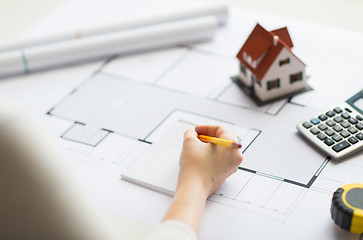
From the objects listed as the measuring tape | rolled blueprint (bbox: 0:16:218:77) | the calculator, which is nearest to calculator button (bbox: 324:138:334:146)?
the calculator

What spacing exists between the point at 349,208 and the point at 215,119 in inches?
13.2

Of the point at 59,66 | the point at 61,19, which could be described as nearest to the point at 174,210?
the point at 59,66

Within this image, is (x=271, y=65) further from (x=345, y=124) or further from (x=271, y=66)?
(x=345, y=124)

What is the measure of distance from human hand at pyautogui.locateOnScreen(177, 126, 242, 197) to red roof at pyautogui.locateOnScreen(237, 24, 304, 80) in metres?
0.19

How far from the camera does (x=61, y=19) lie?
54.5 inches

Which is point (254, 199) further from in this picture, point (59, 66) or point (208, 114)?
point (59, 66)

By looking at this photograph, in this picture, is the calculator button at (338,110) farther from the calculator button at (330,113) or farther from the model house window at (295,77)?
the model house window at (295,77)

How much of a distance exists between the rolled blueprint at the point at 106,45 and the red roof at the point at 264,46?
0.24 m

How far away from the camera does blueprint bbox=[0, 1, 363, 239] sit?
807mm

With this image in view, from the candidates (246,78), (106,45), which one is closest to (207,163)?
(246,78)

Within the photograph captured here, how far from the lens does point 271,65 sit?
97cm

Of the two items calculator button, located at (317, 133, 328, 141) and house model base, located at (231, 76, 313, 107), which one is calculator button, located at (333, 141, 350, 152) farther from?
house model base, located at (231, 76, 313, 107)

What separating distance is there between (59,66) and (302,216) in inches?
26.7

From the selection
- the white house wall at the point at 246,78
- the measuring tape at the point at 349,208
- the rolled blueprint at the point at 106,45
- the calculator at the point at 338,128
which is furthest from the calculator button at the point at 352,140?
the rolled blueprint at the point at 106,45
